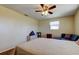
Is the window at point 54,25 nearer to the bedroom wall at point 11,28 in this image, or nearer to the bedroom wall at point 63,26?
the bedroom wall at point 63,26

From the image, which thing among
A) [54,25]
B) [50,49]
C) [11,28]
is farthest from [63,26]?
[50,49]

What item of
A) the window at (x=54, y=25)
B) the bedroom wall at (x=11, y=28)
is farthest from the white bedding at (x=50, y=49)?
the window at (x=54, y=25)

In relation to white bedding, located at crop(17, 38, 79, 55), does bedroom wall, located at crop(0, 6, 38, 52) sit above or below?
above

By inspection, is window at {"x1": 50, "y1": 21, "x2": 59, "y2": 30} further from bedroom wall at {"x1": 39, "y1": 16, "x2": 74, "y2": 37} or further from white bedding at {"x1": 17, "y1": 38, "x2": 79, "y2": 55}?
white bedding at {"x1": 17, "y1": 38, "x2": 79, "y2": 55}

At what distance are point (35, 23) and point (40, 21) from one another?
376 mm

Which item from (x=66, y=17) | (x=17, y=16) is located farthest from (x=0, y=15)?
(x=66, y=17)

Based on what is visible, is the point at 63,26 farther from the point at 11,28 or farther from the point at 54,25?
the point at 11,28

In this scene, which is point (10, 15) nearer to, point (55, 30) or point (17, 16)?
point (17, 16)

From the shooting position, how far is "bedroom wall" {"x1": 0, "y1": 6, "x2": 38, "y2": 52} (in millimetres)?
3237

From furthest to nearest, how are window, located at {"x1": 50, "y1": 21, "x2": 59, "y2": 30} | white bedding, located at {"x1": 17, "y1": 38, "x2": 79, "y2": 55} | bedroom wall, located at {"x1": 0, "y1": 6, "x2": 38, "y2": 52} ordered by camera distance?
window, located at {"x1": 50, "y1": 21, "x2": 59, "y2": 30} < bedroom wall, located at {"x1": 0, "y1": 6, "x2": 38, "y2": 52} < white bedding, located at {"x1": 17, "y1": 38, "x2": 79, "y2": 55}

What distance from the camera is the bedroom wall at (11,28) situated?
3237 mm

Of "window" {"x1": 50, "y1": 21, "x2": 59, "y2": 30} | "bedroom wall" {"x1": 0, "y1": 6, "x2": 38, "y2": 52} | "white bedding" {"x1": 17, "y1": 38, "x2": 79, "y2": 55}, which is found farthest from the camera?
"window" {"x1": 50, "y1": 21, "x2": 59, "y2": 30}

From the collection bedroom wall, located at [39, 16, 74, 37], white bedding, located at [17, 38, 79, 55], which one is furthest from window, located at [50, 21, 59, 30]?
white bedding, located at [17, 38, 79, 55]
